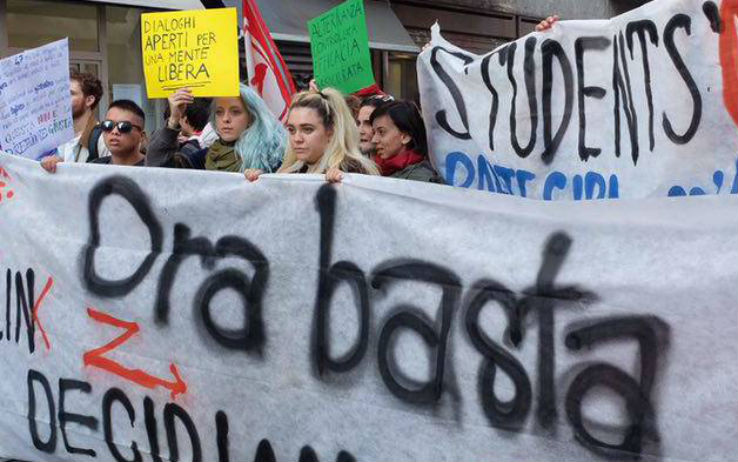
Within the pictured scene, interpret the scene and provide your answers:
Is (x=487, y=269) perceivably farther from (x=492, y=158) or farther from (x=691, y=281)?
(x=492, y=158)

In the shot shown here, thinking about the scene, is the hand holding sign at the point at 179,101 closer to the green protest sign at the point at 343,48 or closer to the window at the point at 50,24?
the green protest sign at the point at 343,48

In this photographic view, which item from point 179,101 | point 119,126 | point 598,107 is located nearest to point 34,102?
point 119,126

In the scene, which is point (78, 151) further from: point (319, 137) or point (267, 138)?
point (319, 137)

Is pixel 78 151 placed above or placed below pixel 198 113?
below

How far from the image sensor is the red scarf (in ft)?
13.7

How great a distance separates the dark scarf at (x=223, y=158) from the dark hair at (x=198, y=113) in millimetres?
651

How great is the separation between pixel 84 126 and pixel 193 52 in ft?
4.22

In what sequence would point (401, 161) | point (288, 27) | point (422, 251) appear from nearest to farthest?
point (422, 251) < point (401, 161) < point (288, 27)

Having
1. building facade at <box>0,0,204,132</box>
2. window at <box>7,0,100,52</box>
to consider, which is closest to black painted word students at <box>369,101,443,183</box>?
building facade at <box>0,0,204,132</box>

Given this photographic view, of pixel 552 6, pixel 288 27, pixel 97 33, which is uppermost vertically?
pixel 552 6

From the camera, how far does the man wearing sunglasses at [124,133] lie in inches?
174

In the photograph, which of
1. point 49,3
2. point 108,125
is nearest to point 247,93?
point 108,125

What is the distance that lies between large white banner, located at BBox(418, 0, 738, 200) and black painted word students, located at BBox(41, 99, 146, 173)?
149 cm

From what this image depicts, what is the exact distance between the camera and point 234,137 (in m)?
4.24
